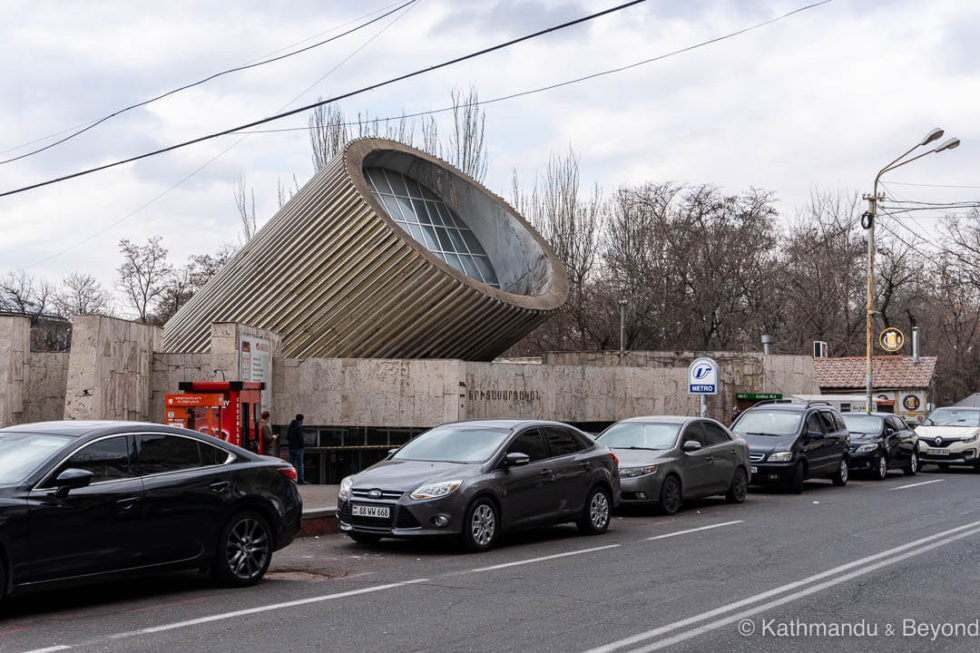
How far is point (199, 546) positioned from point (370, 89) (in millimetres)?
8036

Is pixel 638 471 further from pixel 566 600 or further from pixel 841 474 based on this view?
pixel 841 474

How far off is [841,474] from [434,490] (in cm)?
1233

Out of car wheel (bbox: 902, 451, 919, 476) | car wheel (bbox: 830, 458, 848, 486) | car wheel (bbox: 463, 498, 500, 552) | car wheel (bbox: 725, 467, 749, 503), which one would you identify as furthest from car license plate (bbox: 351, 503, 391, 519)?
car wheel (bbox: 902, 451, 919, 476)

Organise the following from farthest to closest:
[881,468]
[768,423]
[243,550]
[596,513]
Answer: [881,468] → [768,423] → [596,513] → [243,550]

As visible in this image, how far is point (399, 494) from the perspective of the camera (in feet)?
34.4

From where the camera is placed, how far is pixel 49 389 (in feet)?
60.7

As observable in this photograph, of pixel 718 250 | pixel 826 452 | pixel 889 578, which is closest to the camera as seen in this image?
pixel 889 578

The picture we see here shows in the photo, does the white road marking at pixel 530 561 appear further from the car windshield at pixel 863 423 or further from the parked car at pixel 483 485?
the car windshield at pixel 863 423

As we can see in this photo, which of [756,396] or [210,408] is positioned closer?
[210,408]

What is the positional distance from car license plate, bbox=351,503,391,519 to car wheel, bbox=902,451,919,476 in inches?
661

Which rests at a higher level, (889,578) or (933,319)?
(933,319)

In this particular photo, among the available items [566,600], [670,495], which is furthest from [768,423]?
[566,600]

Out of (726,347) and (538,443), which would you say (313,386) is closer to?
(538,443)

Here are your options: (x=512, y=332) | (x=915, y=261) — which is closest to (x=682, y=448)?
(x=512, y=332)
